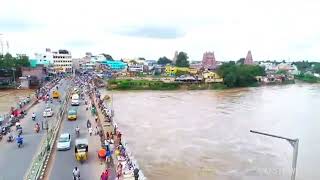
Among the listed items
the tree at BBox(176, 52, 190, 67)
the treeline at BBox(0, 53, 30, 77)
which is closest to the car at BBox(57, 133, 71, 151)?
the treeline at BBox(0, 53, 30, 77)

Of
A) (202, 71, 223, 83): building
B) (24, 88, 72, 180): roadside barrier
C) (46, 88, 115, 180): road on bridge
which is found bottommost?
(46, 88, 115, 180): road on bridge

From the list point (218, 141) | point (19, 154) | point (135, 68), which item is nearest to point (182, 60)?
point (135, 68)

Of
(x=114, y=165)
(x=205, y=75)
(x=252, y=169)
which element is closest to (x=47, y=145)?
(x=114, y=165)

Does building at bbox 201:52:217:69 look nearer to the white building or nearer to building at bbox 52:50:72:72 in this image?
the white building

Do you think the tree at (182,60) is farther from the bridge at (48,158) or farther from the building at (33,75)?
the bridge at (48,158)

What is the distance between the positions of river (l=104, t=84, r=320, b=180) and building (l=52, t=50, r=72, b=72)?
2453 inches

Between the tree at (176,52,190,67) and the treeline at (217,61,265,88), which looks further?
the tree at (176,52,190,67)

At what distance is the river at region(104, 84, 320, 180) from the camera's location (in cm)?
1750

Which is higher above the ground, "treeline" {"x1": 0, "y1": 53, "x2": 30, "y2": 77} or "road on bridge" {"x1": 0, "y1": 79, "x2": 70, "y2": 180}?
"treeline" {"x1": 0, "y1": 53, "x2": 30, "y2": 77}

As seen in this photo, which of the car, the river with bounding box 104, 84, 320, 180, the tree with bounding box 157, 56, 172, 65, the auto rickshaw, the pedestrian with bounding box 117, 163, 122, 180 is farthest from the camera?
the tree with bounding box 157, 56, 172, 65

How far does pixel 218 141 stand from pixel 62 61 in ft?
269

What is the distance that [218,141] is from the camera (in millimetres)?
23484

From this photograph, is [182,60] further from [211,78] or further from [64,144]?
[64,144]

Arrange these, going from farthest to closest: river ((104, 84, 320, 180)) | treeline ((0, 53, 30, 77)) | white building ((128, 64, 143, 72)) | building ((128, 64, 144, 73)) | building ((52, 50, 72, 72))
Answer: white building ((128, 64, 143, 72)), building ((128, 64, 144, 73)), building ((52, 50, 72, 72)), treeline ((0, 53, 30, 77)), river ((104, 84, 320, 180))
